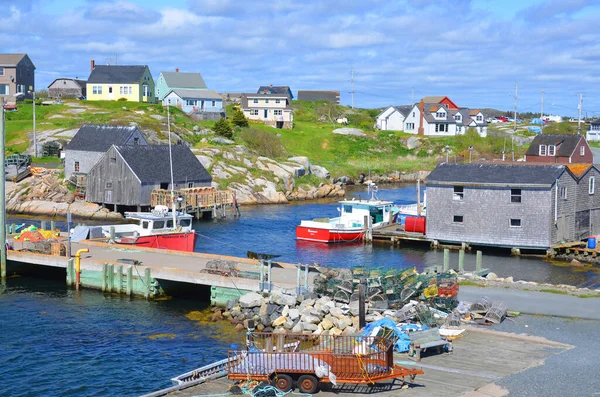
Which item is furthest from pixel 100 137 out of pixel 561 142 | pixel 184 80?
pixel 184 80

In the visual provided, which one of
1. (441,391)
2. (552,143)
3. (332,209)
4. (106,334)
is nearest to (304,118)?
(332,209)

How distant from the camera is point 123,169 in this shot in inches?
2803

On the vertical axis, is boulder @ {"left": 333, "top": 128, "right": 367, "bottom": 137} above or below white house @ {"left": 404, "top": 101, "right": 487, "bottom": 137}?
below

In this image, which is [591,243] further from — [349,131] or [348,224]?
[349,131]

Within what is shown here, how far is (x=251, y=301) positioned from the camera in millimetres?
33094

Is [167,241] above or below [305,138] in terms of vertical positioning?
below

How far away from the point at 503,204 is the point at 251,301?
1020 inches

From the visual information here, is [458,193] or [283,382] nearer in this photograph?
[283,382]

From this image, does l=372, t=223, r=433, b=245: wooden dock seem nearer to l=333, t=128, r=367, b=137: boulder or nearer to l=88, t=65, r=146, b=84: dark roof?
l=333, t=128, r=367, b=137: boulder

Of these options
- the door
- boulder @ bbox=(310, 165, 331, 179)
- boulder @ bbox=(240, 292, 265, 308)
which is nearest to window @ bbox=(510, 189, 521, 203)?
the door

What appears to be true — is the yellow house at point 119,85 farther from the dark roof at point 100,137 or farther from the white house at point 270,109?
the dark roof at point 100,137

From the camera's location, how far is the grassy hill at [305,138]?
332 feet

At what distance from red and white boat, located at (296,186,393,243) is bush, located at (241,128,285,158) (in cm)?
4146

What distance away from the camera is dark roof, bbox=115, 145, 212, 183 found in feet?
234
